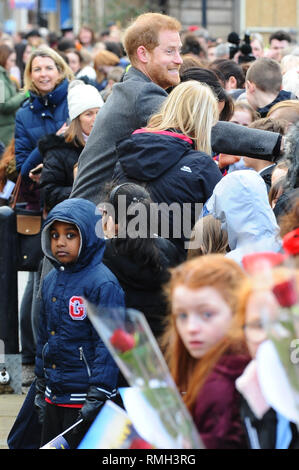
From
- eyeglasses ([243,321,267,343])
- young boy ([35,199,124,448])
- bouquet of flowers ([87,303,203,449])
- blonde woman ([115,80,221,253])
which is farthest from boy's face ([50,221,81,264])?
bouquet of flowers ([87,303,203,449])

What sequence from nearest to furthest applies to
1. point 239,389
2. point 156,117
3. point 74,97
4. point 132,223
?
point 239,389, point 132,223, point 156,117, point 74,97

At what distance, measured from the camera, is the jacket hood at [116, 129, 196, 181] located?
4676mm

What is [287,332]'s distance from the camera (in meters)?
2.26

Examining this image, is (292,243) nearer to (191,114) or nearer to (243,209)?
(243,209)

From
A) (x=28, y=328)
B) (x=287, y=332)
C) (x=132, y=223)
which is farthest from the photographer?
(x=28, y=328)

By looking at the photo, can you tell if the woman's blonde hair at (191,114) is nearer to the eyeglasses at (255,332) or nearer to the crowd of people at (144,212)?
the crowd of people at (144,212)

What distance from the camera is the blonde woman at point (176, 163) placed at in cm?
467

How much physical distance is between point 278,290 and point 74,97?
15.1 feet

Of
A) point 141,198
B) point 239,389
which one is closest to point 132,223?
point 141,198

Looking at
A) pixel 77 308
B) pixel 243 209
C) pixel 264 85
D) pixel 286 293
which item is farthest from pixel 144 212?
pixel 264 85

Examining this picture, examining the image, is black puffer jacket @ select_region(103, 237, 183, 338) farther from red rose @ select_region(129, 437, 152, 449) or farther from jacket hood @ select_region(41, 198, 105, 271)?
red rose @ select_region(129, 437, 152, 449)

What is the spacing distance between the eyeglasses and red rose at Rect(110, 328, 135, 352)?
36 centimetres

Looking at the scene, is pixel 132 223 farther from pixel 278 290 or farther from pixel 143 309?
pixel 278 290

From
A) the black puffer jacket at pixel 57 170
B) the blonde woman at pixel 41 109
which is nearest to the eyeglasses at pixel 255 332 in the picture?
the black puffer jacket at pixel 57 170
